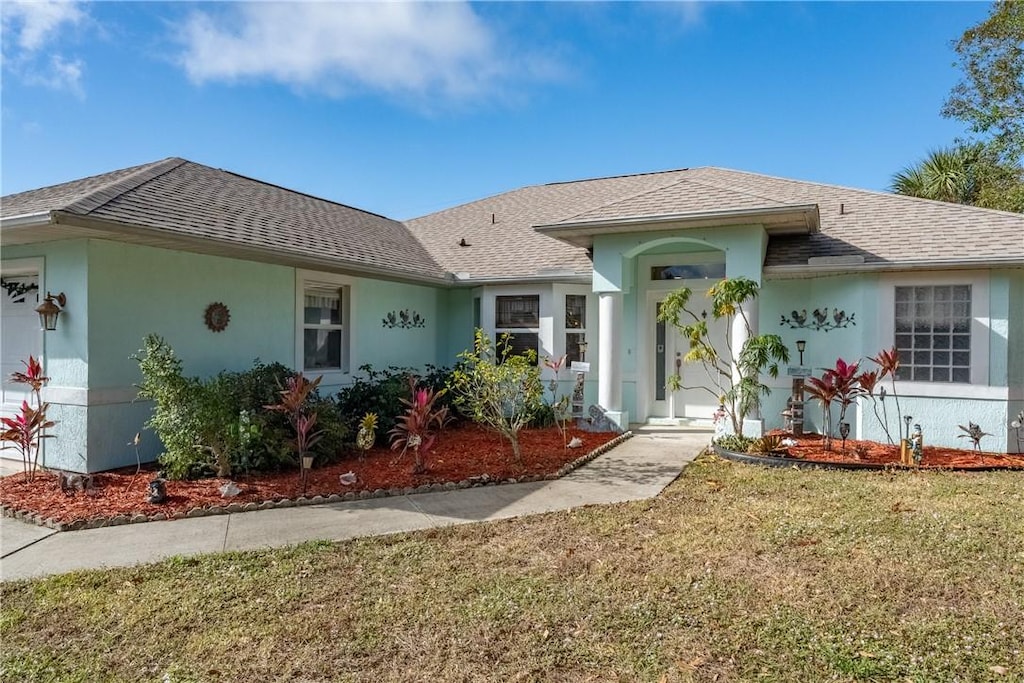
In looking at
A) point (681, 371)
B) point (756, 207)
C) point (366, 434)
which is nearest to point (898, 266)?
point (756, 207)

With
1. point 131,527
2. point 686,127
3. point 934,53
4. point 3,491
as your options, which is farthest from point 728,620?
point 934,53

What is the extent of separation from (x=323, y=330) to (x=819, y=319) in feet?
30.4

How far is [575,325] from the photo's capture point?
11.9 meters

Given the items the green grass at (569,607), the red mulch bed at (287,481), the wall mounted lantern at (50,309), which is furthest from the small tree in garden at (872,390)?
the wall mounted lantern at (50,309)

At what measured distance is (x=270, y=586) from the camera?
4035 millimetres

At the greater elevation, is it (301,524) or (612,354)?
(612,354)

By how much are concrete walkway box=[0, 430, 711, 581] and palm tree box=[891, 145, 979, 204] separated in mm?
18151

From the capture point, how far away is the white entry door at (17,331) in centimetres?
828

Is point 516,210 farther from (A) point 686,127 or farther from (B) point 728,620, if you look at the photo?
(B) point 728,620

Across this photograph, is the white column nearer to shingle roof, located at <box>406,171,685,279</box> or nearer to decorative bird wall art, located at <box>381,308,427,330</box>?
shingle roof, located at <box>406,171,685,279</box>

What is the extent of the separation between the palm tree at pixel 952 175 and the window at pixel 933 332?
1270 centimetres

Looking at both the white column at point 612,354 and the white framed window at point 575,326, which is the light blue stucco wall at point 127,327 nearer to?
the white framed window at point 575,326

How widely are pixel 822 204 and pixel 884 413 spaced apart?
4812 mm

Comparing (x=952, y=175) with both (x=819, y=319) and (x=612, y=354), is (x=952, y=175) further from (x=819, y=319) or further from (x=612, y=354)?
(x=612, y=354)
